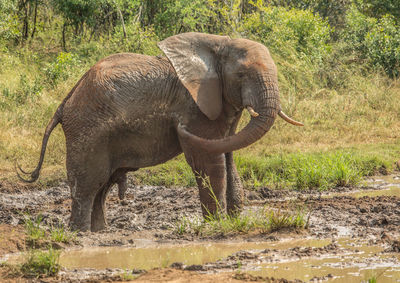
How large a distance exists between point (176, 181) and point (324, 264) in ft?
17.1

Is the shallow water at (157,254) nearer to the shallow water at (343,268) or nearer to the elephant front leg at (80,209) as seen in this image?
the shallow water at (343,268)

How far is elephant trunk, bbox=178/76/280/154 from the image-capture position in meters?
6.54

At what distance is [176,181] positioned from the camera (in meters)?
10.3

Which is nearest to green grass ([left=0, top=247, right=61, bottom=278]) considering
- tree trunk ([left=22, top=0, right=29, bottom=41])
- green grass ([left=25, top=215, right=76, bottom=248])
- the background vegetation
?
green grass ([left=25, top=215, right=76, bottom=248])

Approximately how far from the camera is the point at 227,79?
6973 mm

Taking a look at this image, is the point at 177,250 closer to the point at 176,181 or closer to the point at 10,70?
the point at 176,181

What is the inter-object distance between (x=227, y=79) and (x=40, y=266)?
2.90 m

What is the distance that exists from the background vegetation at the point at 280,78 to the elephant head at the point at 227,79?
3126mm

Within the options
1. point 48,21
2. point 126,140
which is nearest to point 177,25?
point 48,21

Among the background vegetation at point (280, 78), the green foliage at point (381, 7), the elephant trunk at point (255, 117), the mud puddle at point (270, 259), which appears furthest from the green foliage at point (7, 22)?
the mud puddle at point (270, 259)

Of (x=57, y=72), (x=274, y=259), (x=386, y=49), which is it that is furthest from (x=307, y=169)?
(x=386, y=49)

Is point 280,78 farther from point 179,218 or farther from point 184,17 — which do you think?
point 179,218

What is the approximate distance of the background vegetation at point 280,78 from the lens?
1070 centimetres

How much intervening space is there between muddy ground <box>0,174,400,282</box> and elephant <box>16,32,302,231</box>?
0.63m
